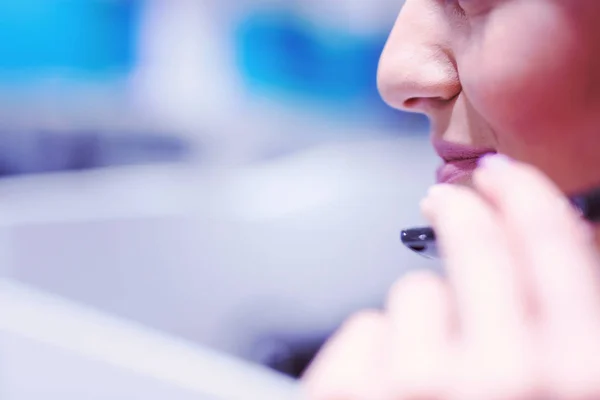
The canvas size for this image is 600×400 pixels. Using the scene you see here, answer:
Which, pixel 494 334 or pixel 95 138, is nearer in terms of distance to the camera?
pixel 494 334

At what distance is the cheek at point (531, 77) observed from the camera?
1.48 feet

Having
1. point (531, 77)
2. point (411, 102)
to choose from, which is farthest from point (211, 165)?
point (531, 77)

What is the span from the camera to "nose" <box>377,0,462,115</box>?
1.68 feet

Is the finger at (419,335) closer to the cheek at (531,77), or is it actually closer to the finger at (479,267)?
the finger at (479,267)

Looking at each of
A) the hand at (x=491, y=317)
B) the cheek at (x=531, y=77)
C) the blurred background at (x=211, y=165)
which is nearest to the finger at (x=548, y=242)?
the hand at (x=491, y=317)

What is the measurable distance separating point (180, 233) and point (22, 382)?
0.51 metres

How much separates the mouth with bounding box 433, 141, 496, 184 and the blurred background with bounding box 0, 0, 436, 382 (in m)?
1.09

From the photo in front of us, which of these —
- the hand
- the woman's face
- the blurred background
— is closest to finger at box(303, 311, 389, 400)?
the hand

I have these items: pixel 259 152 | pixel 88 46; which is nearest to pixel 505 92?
pixel 259 152

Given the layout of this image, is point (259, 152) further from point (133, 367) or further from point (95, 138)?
point (133, 367)

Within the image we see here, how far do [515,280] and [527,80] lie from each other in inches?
7.7

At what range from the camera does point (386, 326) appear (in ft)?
1.12

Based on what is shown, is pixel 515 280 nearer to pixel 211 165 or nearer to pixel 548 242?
pixel 548 242

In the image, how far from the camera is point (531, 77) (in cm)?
46
